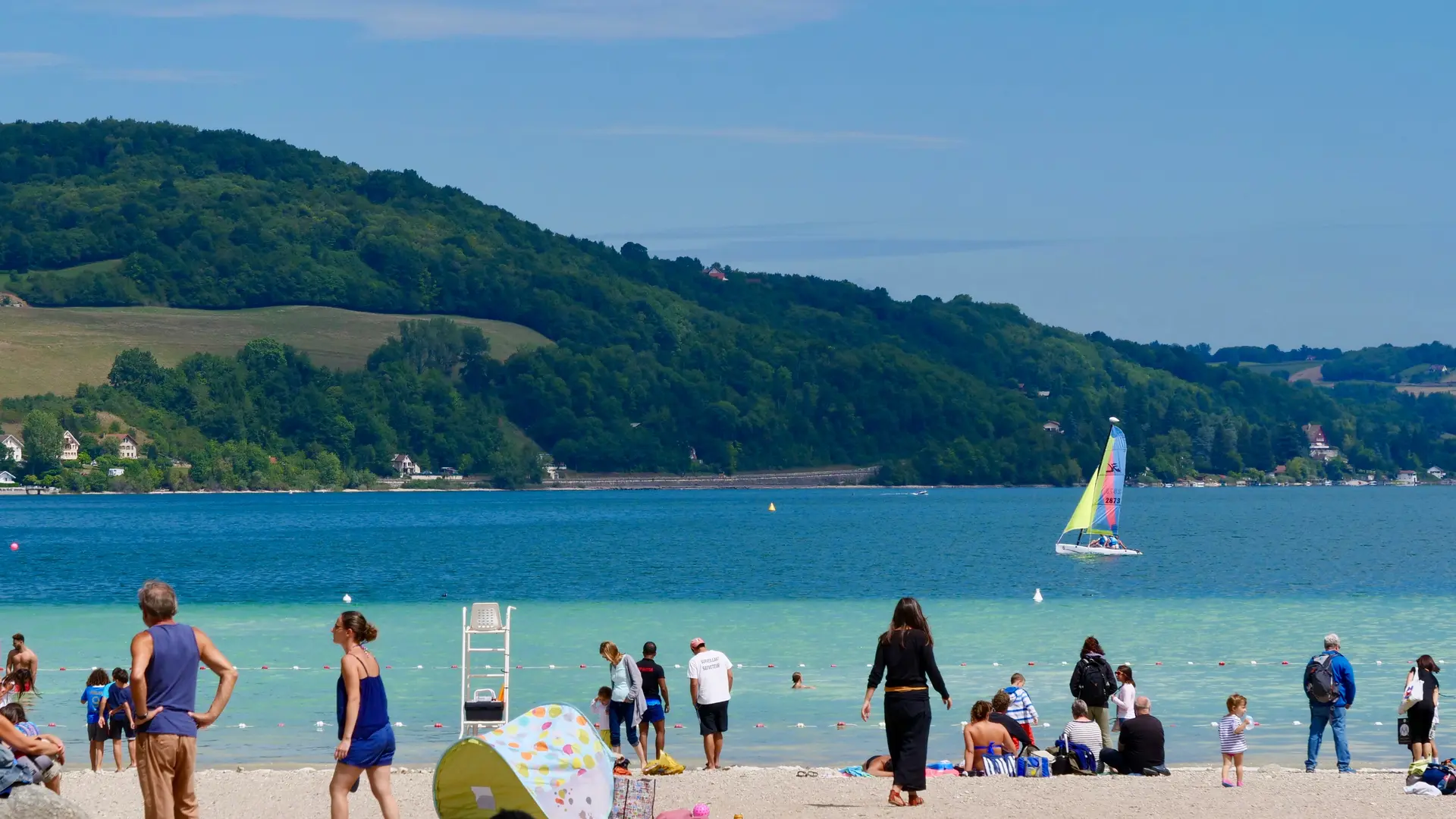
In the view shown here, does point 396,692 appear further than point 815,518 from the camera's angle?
No

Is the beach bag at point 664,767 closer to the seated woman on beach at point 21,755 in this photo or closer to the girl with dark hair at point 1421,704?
the seated woman on beach at point 21,755

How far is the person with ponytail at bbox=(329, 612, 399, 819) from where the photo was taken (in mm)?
10586

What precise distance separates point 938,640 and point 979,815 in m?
21.2

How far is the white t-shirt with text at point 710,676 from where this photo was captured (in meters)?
16.1

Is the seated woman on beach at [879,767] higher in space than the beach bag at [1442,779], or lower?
lower

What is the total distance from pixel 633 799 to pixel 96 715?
7.56 meters

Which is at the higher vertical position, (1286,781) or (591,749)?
(591,749)

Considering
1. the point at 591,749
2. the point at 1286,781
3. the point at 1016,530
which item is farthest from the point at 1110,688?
the point at 1016,530

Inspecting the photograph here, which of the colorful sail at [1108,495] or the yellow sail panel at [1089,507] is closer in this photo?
the colorful sail at [1108,495]

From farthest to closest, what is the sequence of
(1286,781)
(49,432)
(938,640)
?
(49,432) < (938,640) < (1286,781)

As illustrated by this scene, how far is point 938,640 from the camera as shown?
34.0m

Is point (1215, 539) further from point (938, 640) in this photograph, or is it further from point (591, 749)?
point (591, 749)

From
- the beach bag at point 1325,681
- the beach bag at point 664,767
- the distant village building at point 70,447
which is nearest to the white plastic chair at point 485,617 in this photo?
the beach bag at point 664,767

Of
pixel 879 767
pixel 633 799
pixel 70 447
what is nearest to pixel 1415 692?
pixel 879 767
